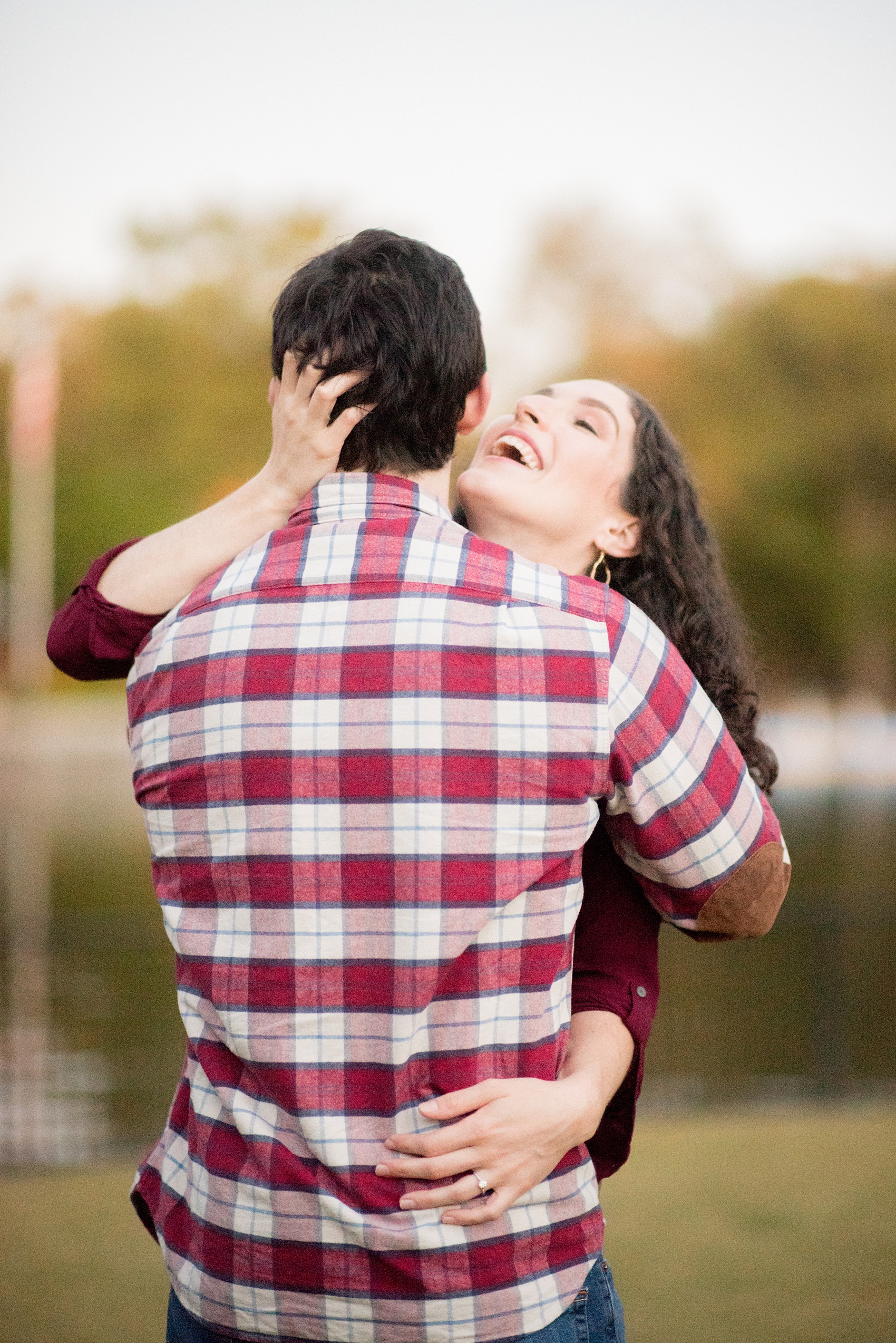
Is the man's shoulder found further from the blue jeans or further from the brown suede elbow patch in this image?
Result: the blue jeans

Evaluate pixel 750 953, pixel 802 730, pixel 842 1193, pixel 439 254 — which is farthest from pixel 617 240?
pixel 439 254

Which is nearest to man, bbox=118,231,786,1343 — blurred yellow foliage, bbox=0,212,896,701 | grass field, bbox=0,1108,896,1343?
grass field, bbox=0,1108,896,1343

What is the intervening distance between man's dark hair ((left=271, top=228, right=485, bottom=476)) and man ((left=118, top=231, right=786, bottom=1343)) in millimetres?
135

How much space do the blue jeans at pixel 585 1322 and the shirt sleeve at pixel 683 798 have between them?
409 millimetres

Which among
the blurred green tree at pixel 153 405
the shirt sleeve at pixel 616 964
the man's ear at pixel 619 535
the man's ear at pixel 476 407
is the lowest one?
the blurred green tree at pixel 153 405

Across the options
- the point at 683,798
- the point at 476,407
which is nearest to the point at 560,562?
the point at 476,407

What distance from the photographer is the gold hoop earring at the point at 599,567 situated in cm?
202

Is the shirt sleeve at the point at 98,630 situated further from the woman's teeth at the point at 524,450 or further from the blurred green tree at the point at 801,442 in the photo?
the blurred green tree at the point at 801,442

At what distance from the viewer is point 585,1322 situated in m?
1.39

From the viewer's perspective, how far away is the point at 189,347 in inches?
1114

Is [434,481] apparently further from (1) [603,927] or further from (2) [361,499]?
(1) [603,927]

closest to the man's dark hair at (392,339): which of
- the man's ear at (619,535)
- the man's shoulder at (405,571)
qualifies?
the man's shoulder at (405,571)

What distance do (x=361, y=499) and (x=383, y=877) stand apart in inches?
17.1

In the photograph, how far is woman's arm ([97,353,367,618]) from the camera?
1480 mm
